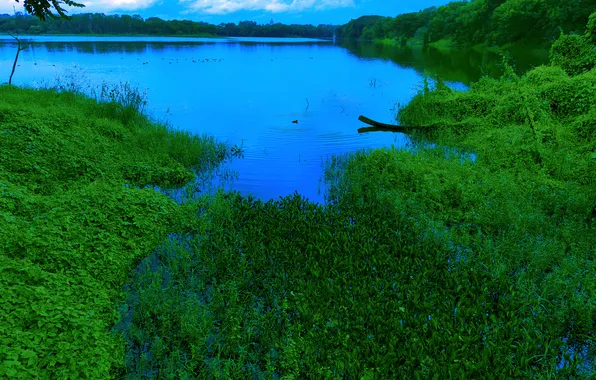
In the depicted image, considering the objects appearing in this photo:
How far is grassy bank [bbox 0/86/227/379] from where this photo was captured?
5.45 meters

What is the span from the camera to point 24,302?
5707 millimetres

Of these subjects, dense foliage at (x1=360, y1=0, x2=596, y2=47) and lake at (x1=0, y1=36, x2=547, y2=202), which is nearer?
lake at (x1=0, y1=36, x2=547, y2=202)

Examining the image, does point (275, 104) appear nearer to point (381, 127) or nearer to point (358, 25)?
point (381, 127)

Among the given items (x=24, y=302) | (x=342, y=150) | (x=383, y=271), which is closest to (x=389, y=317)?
(x=383, y=271)

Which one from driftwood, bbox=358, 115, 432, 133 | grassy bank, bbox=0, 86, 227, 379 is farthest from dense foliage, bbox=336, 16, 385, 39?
grassy bank, bbox=0, 86, 227, 379

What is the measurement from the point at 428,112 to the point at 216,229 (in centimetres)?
1559

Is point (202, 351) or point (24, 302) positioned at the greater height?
point (24, 302)

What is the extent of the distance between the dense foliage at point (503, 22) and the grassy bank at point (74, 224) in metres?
46.8

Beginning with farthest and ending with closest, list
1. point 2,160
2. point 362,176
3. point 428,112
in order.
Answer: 1. point 428,112
2. point 362,176
3. point 2,160

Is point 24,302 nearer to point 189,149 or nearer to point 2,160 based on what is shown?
point 2,160

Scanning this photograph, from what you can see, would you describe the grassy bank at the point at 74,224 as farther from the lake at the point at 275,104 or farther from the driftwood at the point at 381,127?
the driftwood at the point at 381,127

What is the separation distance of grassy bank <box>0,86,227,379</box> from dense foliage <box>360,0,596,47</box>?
46.8 metres

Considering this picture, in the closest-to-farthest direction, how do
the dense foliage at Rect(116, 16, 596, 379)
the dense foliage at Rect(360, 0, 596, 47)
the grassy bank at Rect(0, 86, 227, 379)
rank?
the grassy bank at Rect(0, 86, 227, 379) → the dense foliage at Rect(116, 16, 596, 379) → the dense foliage at Rect(360, 0, 596, 47)

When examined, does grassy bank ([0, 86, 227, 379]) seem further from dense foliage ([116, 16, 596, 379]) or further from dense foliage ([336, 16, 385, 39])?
dense foliage ([336, 16, 385, 39])
